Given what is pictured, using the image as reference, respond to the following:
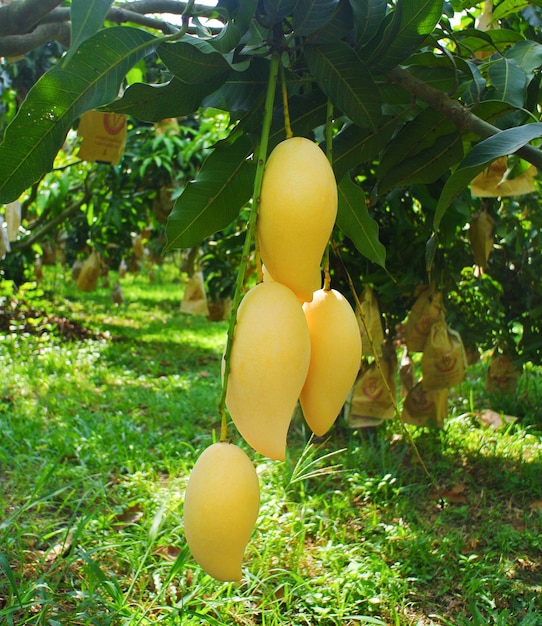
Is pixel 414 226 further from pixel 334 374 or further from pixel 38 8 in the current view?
pixel 334 374

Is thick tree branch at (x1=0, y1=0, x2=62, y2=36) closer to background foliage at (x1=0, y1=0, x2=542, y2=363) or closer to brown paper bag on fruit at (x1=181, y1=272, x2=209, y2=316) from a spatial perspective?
background foliage at (x1=0, y1=0, x2=542, y2=363)

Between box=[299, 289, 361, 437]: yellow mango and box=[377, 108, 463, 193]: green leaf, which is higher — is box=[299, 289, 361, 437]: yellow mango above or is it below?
below

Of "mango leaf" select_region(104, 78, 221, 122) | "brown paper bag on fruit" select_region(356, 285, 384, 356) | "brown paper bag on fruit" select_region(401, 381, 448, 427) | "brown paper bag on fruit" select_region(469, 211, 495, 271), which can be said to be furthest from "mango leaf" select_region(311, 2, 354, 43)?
"brown paper bag on fruit" select_region(401, 381, 448, 427)

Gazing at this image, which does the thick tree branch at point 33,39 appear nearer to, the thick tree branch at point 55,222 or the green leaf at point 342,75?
the green leaf at point 342,75

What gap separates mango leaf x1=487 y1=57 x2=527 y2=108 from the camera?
75 centimetres

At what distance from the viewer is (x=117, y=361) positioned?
432 cm

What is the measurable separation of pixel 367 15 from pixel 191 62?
18 cm

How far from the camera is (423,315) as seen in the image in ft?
7.57

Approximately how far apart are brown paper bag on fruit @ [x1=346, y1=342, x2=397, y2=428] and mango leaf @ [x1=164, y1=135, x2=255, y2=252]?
1.77m

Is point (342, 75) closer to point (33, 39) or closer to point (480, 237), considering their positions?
point (33, 39)

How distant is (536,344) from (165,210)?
2.35m

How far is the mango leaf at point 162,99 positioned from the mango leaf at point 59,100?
0.16ft

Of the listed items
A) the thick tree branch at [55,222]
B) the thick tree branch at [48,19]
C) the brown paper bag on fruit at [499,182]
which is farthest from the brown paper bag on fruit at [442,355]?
the thick tree branch at [55,222]

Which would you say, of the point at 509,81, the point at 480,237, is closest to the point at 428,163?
the point at 509,81
